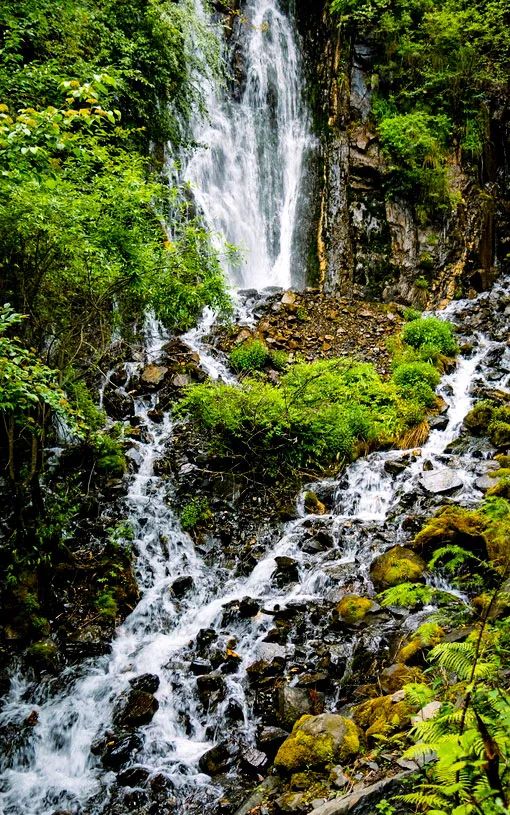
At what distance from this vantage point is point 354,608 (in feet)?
19.3

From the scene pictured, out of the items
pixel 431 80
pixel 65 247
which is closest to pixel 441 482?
pixel 65 247

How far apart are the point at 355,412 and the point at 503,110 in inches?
516

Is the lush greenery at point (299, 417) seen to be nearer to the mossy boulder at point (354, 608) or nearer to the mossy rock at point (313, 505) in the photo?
the mossy rock at point (313, 505)

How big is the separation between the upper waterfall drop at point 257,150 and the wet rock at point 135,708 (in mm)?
11308

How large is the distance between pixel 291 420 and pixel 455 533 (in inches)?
140

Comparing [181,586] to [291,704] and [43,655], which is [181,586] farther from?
[291,704]

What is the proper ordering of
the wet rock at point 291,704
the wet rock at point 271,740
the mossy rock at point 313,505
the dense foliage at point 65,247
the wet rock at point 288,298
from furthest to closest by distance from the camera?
the wet rock at point 288,298, the mossy rock at point 313,505, the wet rock at point 291,704, the wet rock at point 271,740, the dense foliage at point 65,247

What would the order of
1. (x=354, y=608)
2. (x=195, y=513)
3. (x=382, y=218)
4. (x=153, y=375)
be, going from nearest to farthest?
(x=354, y=608) → (x=195, y=513) → (x=153, y=375) → (x=382, y=218)

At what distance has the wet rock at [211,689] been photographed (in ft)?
17.4

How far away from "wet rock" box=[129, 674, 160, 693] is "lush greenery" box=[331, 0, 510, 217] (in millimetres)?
14457

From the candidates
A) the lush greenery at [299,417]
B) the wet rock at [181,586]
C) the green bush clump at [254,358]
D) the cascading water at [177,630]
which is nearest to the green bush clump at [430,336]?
the cascading water at [177,630]

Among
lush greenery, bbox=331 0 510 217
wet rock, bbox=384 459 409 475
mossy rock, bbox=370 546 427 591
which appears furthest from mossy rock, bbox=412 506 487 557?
lush greenery, bbox=331 0 510 217

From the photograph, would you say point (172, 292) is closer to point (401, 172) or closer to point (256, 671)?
point (256, 671)

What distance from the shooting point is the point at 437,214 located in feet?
50.0
